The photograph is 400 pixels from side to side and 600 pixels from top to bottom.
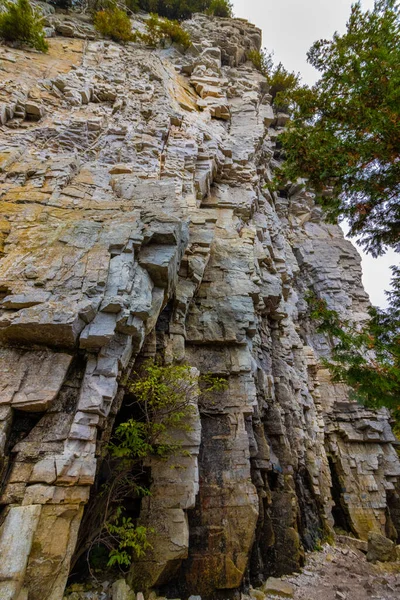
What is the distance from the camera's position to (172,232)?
23.0 ft

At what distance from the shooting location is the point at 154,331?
7.61 meters

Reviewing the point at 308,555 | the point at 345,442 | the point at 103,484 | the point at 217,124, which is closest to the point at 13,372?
the point at 103,484

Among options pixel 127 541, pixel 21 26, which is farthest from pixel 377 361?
pixel 21 26

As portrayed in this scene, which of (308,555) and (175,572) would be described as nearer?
(175,572)

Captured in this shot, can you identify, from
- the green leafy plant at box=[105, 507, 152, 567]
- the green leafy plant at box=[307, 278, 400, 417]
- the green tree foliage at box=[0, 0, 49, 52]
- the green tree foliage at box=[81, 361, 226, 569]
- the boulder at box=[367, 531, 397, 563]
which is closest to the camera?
the green leafy plant at box=[105, 507, 152, 567]

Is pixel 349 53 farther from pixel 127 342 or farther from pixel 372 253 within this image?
pixel 127 342

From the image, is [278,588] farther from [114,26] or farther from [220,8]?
[220,8]

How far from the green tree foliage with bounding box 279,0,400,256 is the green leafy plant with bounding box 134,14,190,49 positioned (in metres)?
16.0

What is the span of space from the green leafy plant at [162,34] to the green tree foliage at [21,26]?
6.66 m

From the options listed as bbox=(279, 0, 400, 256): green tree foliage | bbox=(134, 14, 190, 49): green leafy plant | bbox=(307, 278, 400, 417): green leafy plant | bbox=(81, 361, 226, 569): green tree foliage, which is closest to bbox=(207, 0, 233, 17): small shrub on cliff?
bbox=(134, 14, 190, 49): green leafy plant

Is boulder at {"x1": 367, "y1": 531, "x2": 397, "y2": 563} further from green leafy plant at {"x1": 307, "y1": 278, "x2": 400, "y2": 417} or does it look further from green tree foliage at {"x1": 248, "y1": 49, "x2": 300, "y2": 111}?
green tree foliage at {"x1": 248, "y1": 49, "x2": 300, "y2": 111}

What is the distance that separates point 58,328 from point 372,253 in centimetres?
714

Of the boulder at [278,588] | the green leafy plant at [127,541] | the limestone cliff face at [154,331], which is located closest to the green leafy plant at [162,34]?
the limestone cliff face at [154,331]

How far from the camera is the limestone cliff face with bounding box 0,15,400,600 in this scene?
4688 millimetres
